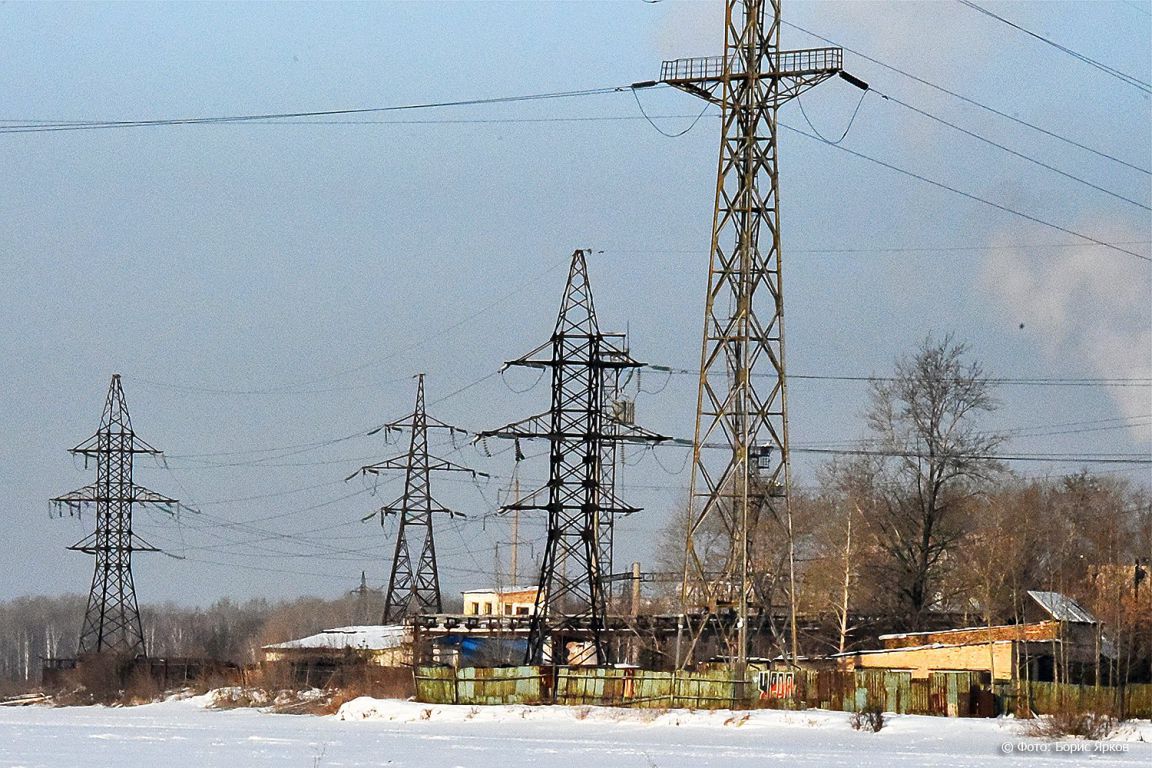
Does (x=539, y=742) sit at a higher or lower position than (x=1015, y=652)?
lower

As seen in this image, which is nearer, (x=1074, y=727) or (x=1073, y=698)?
(x=1074, y=727)

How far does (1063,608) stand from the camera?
5541 centimetres

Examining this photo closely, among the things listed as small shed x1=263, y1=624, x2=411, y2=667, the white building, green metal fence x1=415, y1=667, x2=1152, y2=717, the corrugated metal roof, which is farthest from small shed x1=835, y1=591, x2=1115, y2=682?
the white building

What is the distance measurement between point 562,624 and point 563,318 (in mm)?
11178

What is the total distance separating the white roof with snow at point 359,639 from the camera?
78.3 m

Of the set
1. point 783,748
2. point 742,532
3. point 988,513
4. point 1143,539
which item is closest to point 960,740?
point 783,748

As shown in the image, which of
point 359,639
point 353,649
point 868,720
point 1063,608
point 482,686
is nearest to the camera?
point 868,720

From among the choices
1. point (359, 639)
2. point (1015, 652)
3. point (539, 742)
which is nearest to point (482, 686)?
point (539, 742)

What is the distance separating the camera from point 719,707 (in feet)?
142

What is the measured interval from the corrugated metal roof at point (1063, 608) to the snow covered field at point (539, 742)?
1319cm

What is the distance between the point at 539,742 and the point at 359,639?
48849 mm

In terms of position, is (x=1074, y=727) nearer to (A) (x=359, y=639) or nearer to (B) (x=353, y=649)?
(B) (x=353, y=649)

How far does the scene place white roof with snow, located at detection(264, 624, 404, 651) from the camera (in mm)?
78306

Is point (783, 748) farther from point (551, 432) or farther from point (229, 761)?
point (551, 432)
